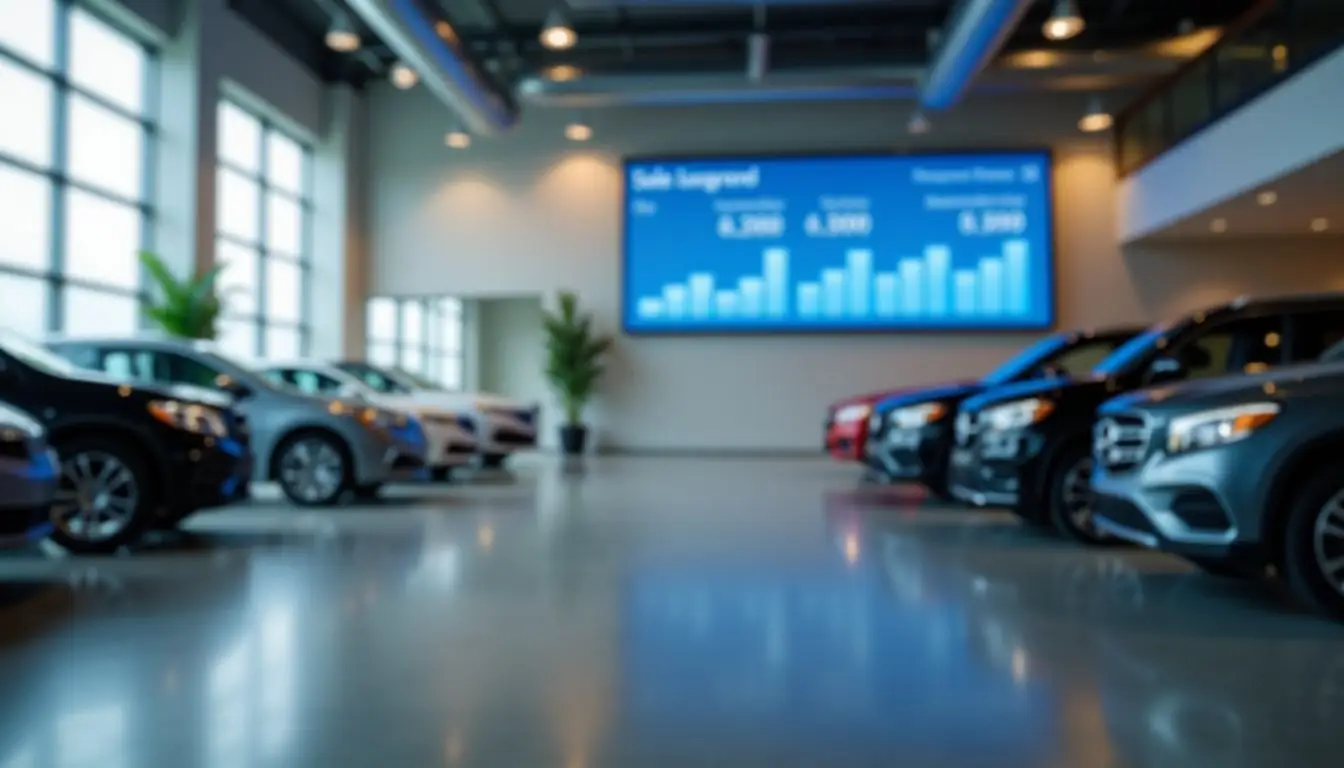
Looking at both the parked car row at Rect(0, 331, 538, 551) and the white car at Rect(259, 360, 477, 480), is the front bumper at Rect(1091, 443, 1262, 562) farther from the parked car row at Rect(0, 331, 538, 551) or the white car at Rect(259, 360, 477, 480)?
the white car at Rect(259, 360, 477, 480)

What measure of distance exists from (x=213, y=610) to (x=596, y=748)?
7.99ft

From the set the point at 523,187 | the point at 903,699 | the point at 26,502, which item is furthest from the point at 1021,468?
the point at 523,187

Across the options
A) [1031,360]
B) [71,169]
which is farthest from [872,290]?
[71,169]

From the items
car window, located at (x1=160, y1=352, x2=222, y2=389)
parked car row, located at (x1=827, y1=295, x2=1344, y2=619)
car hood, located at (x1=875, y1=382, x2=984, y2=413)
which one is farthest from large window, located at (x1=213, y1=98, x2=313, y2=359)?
parked car row, located at (x1=827, y1=295, x2=1344, y2=619)

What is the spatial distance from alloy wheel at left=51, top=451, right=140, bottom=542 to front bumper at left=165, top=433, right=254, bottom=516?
0.22 m

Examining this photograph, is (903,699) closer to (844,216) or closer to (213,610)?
(213,610)

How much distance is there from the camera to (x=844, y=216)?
17812mm

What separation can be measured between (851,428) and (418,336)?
13.4m

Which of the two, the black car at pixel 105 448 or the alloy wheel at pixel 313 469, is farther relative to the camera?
the alloy wheel at pixel 313 469

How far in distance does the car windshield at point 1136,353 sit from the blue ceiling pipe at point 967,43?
526cm

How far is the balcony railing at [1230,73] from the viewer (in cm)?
1109

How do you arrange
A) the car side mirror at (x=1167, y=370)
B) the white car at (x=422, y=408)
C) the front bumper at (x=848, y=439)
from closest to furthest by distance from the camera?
the car side mirror at (x=1167, y=370) → the white car at (x=422, y=408) → the front bumper at (x=848, y=439)

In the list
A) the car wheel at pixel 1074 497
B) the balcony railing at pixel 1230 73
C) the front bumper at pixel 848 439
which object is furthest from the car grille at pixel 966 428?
the balcony railing at pixel 1230 73

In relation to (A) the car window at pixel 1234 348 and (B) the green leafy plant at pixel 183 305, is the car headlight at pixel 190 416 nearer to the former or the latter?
(A) the car window at pixel 1234 348
